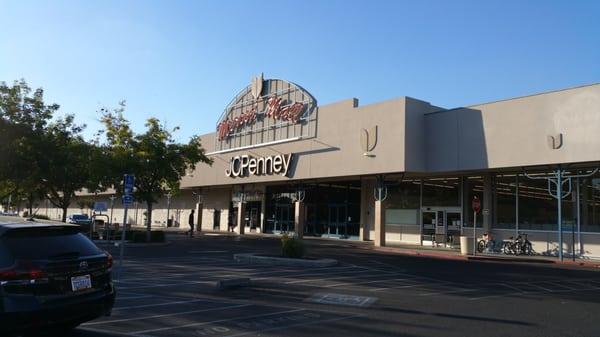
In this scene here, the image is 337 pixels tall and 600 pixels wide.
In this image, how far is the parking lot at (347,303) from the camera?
8516mm

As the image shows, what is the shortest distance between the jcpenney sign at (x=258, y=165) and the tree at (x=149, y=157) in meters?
7.09

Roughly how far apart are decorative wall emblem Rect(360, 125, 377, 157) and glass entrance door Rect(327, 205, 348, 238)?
894cm

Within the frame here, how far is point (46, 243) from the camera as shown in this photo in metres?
7.00

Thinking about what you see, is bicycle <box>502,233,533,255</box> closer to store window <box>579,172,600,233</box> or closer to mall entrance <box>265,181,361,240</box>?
A: store window <box>579,172,600,233</box>

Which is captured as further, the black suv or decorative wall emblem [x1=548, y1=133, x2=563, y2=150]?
decorative wall emblem [x1=548, y1=133, x2=563, y2=150]

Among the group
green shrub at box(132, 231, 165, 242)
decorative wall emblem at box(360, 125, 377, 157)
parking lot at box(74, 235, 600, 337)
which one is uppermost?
decorative wall emblem at box(360, 125, 377, 157)

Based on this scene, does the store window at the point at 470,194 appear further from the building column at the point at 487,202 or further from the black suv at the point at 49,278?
the black suv at the point at 49,278

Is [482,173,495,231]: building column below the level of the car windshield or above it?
above

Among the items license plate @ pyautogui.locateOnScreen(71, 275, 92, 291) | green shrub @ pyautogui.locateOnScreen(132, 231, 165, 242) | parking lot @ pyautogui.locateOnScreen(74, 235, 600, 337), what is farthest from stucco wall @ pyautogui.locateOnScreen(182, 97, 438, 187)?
license plate @ pyautogui.locateOnScreen(71, 275, 92, 291)

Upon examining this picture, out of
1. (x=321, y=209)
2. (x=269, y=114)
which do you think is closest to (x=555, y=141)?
(x=321, y=209)

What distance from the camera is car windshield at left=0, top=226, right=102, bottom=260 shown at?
21.8 feet

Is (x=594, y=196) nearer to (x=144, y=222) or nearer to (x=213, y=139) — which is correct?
(x=213, y=139)

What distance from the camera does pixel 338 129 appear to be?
113 feet

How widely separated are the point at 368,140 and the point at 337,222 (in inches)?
412
